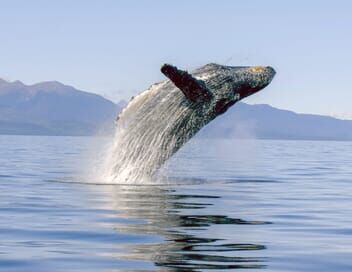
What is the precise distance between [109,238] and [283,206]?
16.7ft

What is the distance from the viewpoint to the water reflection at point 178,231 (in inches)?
304

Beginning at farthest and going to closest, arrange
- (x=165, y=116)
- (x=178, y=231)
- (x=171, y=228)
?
(x=165, y=116)
(x=171, y=228)
(x=178, y=231)

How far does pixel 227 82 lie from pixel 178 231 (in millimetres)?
6864

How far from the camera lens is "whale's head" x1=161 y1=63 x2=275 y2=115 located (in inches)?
622

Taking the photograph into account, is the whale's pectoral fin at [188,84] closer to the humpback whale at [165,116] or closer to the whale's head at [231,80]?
the humpback whale at [165,116]

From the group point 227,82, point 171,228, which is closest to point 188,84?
point 227,82

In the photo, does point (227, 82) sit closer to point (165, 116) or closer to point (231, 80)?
point (231, 80)

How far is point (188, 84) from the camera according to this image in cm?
1472

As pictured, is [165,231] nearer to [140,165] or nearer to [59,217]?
[59,217]

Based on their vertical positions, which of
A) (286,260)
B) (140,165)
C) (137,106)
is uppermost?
(137,106)

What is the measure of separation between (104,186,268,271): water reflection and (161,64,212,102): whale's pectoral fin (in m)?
1.83

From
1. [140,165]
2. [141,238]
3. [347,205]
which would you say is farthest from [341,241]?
[140,165]

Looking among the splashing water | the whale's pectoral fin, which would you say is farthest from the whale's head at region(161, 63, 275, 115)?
the splashing water

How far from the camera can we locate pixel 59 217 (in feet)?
36.7
